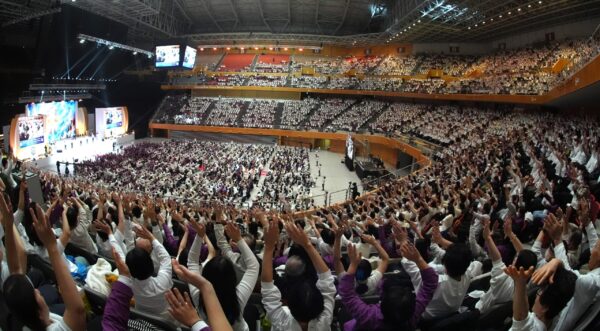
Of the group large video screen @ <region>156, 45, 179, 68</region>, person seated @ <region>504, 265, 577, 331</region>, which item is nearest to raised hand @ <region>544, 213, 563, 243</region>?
person seated @ <region>504, 265, 577, 331</region>

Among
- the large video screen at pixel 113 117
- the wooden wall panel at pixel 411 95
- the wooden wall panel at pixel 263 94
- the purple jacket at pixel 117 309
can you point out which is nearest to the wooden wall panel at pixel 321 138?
the large video screen at pixel 113 117

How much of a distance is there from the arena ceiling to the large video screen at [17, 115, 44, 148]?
672 cm

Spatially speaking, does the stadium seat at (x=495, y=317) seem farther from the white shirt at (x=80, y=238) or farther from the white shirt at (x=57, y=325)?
the white shirt at (x=80, y=238)

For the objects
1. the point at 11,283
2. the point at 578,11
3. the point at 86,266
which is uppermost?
the point at 578,11

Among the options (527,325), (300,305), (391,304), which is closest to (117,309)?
(300,305)

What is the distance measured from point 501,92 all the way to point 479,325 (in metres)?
27.8

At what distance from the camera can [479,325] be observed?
3.40 meters

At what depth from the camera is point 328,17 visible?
151 feet

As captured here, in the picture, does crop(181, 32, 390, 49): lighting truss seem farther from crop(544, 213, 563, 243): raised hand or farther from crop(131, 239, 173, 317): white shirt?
crop(131, 239, 173, 317): white shirt

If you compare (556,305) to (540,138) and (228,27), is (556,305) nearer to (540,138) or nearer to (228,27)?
(540,138)

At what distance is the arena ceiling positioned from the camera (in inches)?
1011

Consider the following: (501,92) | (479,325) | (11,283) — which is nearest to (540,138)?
(501,92)

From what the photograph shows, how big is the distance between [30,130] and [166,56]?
14.2 metres

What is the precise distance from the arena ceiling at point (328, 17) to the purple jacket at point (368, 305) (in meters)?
25.2
